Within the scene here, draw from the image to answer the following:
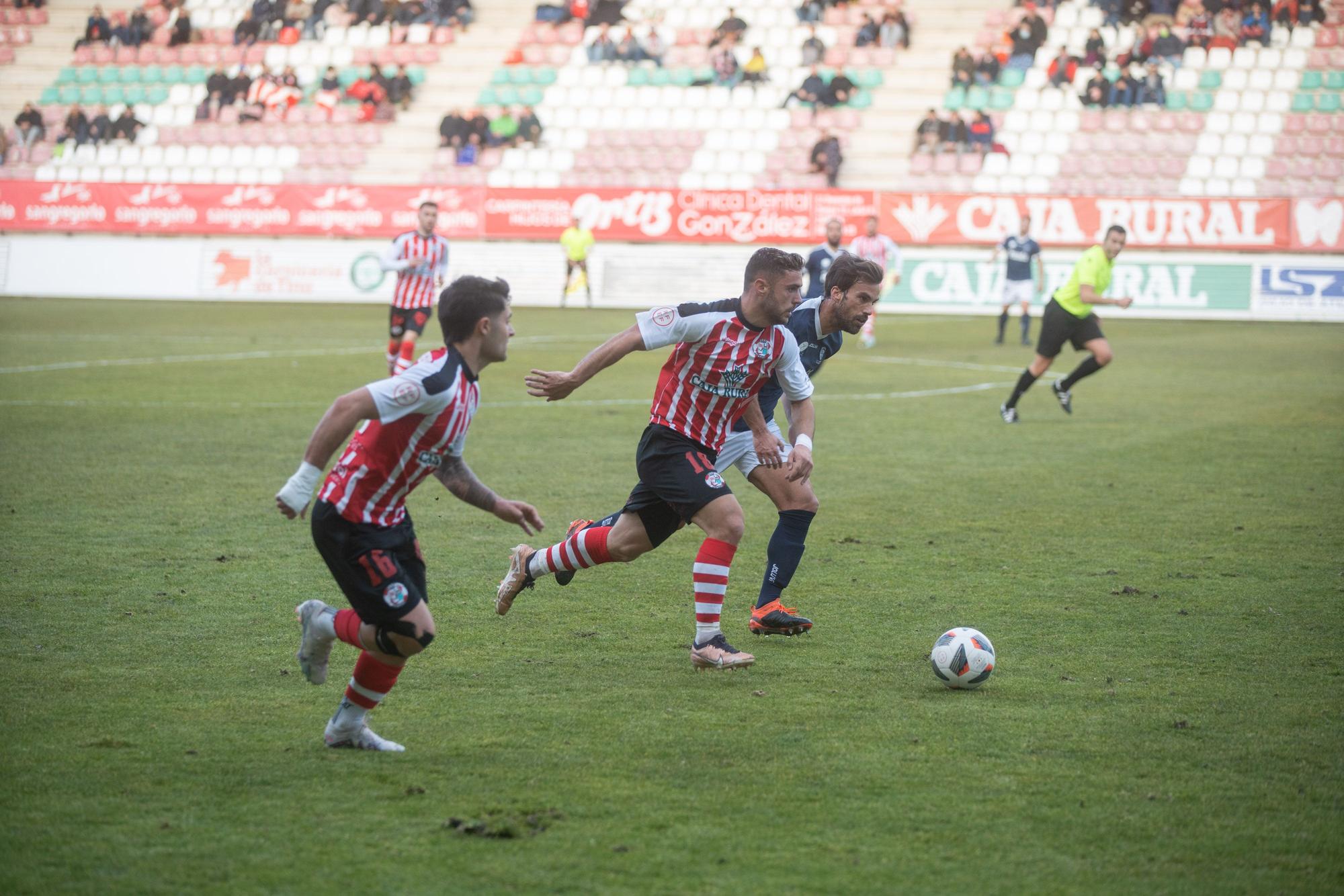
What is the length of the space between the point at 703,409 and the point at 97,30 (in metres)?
42.0

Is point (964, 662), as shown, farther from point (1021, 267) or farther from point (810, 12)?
point (810, 12)

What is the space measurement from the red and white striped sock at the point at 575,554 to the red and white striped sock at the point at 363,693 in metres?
1.70

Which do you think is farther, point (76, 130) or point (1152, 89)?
point (76, 130)

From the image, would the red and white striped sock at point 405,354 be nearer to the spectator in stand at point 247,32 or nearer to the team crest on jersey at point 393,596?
the team crest on jersey at point 393,596

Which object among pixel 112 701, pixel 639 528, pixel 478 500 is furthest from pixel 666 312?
pixel 112 701

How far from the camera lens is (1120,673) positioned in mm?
5930

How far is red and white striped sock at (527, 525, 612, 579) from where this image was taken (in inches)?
253

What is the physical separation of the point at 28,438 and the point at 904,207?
22974mm

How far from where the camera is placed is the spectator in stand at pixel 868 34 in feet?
125

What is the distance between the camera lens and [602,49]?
3953 cm

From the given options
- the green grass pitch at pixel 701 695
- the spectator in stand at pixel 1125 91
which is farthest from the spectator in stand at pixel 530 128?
the green grass pitch at pixel 701 695

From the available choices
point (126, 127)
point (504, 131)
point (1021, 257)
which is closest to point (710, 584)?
point (1021, 257)

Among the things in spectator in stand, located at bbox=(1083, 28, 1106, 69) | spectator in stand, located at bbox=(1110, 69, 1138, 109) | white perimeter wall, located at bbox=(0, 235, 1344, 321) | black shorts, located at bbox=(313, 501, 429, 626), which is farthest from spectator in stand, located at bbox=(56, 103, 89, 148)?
black shorts, located at bbox=(313, 501, 429, 626)

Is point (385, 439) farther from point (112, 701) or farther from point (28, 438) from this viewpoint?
point (28, 438)
